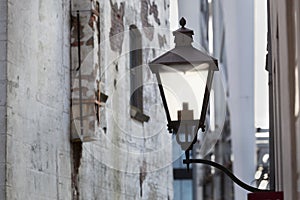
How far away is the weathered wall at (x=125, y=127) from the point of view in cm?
1165

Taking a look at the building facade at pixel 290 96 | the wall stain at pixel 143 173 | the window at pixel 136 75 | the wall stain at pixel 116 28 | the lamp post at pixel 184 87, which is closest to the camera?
the building facade at pixel 290 96

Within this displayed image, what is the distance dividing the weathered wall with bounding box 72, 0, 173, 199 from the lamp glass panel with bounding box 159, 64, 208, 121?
4.49m

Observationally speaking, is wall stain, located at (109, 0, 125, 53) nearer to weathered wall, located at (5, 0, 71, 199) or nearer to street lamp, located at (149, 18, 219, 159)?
weathered wall, located at (5, 0, 71, 199)

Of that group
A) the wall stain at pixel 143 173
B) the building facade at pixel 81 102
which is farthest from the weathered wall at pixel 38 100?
the wall stain at pixel 143 173

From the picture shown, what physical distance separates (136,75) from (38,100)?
4145 mm

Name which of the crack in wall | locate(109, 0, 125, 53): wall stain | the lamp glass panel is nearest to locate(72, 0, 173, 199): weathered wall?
locate(109, 0, 125, 53): wall stain

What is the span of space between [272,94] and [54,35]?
3472mm

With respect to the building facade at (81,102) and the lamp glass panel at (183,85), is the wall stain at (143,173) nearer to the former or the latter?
the building facade at (81,102)

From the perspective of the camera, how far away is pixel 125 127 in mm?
12930

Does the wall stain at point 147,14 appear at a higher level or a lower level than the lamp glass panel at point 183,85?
higher

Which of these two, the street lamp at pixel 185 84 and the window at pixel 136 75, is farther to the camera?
the window at pixel 136 75

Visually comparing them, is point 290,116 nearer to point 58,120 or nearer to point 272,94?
point 272,94

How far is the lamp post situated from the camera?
6.16 metres

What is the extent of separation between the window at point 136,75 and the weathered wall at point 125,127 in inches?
2.7
